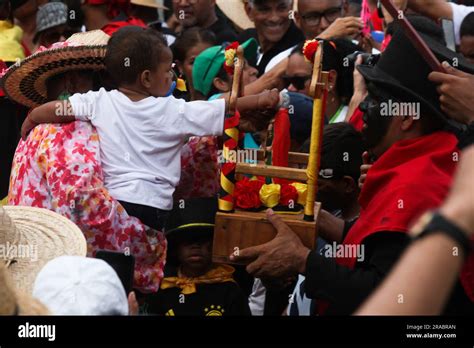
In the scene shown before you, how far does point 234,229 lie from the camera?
12.8ft

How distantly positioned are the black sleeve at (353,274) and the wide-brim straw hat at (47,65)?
1.40 metres

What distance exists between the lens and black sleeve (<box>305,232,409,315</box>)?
360cm

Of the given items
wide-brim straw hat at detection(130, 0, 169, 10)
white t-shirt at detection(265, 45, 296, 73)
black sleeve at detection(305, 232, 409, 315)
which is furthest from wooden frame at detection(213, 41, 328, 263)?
wide-brim straw hat at detection(130, 0, 169, 10)

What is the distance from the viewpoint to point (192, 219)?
15.6 feet

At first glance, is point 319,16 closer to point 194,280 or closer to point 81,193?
point 194,280

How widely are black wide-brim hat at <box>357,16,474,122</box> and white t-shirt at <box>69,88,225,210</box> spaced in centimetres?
68

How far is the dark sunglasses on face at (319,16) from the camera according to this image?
660 cm

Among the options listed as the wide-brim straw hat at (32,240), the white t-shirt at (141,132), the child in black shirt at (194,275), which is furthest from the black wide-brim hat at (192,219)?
the wide-brim straw hat at (32,240)

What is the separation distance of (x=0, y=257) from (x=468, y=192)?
225 centimetres

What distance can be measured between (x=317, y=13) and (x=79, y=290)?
418 centimetres

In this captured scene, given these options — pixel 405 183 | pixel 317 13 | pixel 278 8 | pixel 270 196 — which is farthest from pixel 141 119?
pixel 278 8

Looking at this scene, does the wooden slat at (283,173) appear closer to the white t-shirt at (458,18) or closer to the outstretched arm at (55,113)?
the outstretched arm at (55,113)

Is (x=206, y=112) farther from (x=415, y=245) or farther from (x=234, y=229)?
(x=415, y=245)

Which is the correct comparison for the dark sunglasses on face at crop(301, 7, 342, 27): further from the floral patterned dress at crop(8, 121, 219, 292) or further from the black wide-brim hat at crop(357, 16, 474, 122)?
the floral patterned dress at crop(8, 121, 219, 292)
